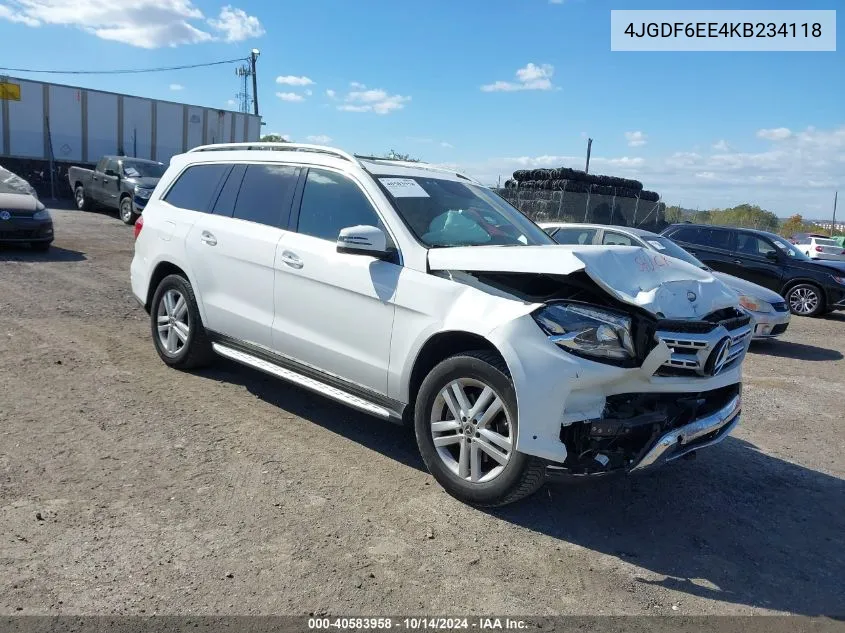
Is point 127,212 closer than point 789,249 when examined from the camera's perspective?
No

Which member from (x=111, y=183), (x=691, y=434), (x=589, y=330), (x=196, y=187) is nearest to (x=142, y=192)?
(x=111, y=183)

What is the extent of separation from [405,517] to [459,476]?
38 cm

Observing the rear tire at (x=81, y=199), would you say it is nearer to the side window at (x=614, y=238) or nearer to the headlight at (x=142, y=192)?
the headlight at (x=142, y=192)

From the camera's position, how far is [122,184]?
19.3 m

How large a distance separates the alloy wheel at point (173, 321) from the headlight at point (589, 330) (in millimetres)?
3439

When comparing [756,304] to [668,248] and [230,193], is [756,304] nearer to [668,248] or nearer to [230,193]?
[668,248]

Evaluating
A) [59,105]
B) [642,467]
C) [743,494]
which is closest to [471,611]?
[642,467]

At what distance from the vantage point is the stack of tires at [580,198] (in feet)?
91.0

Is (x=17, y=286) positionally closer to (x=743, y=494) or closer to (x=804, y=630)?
(x=743, y=494)

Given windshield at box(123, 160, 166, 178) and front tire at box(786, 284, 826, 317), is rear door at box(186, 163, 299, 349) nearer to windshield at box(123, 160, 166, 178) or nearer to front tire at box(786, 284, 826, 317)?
front tire at box(786, 284, 826, 317)

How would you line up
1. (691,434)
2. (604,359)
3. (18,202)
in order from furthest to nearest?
(18,202) → (691,434) → (604,359)

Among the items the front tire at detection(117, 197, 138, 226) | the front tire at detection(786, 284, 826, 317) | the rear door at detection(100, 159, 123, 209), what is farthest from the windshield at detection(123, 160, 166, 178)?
the front tire at detection(786, 284, 826, 317)

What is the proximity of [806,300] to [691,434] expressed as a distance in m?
11.4

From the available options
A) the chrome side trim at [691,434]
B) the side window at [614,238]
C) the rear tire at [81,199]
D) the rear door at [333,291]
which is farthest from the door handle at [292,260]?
the rear tire at [81,199]
